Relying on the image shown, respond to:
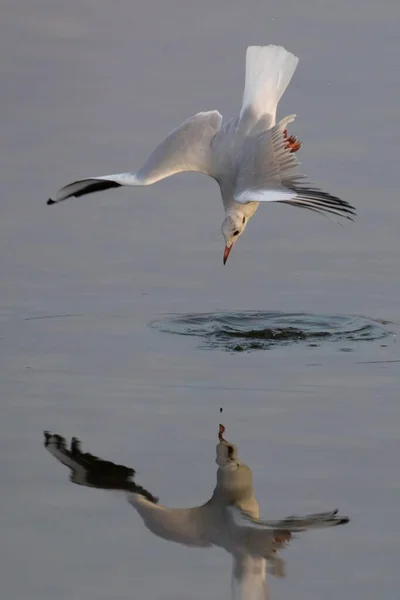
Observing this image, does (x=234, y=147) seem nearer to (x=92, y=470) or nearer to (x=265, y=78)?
(x=265, y=78)

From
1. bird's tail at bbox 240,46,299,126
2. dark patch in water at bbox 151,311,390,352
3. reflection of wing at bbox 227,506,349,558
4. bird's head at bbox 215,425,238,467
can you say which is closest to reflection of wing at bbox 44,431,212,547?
reflection of wing at bbox 227,506,349,558

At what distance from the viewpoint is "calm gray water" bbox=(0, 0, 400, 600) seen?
437cm

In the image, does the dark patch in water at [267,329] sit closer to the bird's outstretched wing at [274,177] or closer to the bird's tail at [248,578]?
the bird's outstretched wing at [274,177]

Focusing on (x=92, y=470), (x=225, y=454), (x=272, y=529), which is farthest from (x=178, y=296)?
(x=272, y=529)

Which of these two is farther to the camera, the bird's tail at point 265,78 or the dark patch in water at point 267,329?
the bird's tail at point 265,78

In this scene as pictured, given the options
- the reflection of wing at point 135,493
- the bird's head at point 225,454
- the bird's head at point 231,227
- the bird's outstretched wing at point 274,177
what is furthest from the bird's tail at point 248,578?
the bird's head at point 231,227

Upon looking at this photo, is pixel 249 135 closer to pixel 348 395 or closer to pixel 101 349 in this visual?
pixel 101 349

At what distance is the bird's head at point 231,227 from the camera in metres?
7.30

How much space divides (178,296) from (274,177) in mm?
838

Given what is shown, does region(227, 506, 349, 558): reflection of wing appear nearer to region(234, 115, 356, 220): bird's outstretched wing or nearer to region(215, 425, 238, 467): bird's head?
region(215, 425, 238, 467): bird's head

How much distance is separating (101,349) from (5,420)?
1003 mm

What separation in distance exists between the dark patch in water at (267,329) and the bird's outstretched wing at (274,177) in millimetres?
508

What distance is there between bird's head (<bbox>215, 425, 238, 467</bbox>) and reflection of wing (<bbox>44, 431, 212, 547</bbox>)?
303 millimetres

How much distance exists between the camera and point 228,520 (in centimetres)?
464
